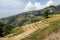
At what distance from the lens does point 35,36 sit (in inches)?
983

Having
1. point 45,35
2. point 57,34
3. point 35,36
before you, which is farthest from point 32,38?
point 57,34

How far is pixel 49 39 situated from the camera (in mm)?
22812

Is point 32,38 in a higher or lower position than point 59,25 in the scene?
lower

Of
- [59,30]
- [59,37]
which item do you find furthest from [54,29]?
[59,37]

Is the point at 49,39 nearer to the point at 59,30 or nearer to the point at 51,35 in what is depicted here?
the point at 51,35

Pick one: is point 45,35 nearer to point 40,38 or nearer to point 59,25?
point 40,38

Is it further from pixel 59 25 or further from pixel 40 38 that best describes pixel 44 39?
pixel 59 25

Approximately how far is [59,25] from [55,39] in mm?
3270

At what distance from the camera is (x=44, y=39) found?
Answer: 2331 cm

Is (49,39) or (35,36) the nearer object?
(49,39)

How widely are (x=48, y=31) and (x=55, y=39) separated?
2.63 meters

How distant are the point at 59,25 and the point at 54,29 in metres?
1.01

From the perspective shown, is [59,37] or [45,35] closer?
[59,37]

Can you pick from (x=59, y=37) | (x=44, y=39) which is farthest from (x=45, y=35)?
(x=59, y=37)
